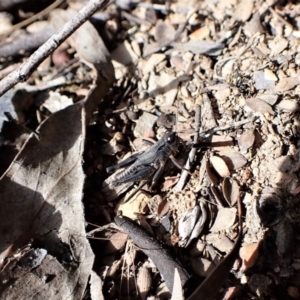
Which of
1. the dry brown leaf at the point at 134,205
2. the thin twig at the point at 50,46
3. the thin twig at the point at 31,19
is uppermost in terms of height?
the thin twig at the point at 50,46

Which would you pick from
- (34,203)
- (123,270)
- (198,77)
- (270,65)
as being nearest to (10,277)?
(34,203)

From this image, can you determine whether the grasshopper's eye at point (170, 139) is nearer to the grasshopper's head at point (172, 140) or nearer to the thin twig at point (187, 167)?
the grasshopper's head at point (172, 140)

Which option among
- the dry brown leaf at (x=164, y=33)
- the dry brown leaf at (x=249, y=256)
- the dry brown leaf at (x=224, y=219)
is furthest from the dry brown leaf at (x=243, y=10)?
the dry brown leaf at (x=249, y=256)

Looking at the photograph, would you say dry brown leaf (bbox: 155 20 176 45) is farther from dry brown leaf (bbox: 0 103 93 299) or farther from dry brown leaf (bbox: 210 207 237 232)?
dry brown leaf (bbox: 210 207 237 232)

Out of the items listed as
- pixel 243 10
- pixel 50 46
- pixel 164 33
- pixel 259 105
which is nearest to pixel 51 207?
pixel 50 46

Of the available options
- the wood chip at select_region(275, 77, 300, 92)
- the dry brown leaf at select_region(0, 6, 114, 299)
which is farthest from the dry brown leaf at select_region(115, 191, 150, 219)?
the wood chip at select_region(275, 77, 300, 92)

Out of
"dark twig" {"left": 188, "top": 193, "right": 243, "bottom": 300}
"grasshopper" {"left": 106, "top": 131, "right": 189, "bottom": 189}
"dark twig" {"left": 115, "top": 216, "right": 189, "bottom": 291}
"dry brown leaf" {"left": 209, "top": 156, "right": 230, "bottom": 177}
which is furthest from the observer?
"grasshopper" {"left": 106, "top": 131, "right": 189, "bottom": 189}

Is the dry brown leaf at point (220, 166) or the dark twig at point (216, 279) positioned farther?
the dry brown leaf at point (220, 166)

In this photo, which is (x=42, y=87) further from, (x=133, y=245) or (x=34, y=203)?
(x=133, y=245)
